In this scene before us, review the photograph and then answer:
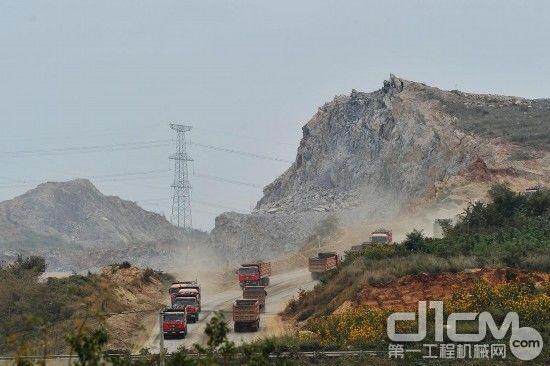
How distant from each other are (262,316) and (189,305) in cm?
447

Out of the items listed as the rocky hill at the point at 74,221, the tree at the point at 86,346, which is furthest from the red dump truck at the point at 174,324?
the rocky hill at the point at 74,221

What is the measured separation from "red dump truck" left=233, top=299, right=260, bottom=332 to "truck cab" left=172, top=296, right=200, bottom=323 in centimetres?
493

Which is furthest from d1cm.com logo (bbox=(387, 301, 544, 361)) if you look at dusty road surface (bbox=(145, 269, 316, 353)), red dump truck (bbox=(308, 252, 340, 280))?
red dump truck (bbox=(308, 252, 340, 280))

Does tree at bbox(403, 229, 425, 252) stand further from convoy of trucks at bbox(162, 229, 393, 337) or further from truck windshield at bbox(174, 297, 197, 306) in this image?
truck windshield at bbox(174, 297, 197, 306)

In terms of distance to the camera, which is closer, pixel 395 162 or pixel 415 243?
pixel 415 243

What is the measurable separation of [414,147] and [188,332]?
57.1m

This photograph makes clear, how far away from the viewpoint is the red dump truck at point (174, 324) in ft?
129

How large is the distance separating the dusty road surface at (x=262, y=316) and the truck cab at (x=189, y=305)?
0.50 metres

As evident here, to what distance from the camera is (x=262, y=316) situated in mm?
45406

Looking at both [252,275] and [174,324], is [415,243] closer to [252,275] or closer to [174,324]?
[174,324]

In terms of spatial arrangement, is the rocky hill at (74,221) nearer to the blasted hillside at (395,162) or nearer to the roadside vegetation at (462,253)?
the blasted hillside at (395,162)

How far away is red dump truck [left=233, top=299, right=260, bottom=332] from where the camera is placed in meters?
40.1

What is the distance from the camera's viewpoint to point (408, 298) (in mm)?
36969

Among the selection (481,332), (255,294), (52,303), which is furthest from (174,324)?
(481,332)
